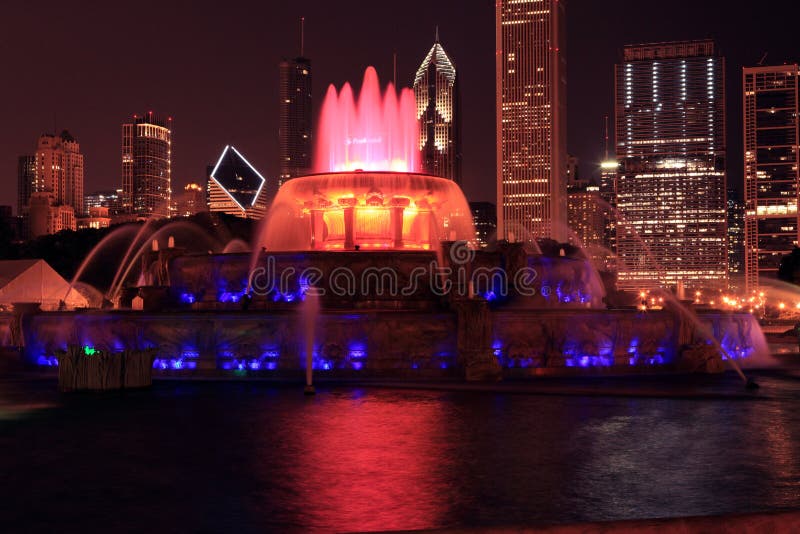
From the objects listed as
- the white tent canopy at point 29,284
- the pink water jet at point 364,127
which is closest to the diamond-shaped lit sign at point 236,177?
the white tent canopy at point 29,284

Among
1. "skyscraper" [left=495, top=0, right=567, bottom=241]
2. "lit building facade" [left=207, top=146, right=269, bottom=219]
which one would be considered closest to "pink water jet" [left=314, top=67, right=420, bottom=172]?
"lit building facade" [left=207, top=146, right=269, bottom=219]

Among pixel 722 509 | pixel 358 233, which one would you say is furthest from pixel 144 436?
pixel 358 233

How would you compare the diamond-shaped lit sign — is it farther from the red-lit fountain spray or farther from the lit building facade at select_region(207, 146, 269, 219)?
the red-lit fountain spray

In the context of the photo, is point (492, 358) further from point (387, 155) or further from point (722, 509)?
point (387, 155)

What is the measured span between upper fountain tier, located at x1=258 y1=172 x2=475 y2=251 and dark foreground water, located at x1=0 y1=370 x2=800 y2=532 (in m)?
14.2

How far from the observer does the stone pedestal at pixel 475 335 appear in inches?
778

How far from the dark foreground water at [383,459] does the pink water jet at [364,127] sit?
19624 millimetres

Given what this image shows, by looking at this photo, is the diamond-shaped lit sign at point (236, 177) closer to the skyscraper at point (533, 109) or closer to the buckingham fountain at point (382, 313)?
the skyscraper at point (533, 109)

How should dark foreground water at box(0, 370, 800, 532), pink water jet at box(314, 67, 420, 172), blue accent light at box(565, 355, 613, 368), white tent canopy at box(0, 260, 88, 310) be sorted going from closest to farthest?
1. dark foreground water at box(0, 370, 800, 532)
2. blue accent light at box(565, 355, 613, 368)
3. pink water jet at box(314, 67, 420, 172)
4. white tent canopy at box(0, 260, 88, 310)

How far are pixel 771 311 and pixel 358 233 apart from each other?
273 ft

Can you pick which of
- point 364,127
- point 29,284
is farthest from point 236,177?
point 364,127

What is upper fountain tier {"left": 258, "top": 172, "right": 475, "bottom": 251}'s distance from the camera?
30000 millimetres

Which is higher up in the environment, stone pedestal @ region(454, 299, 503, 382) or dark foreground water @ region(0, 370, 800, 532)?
stone pedestal @ region(454, 299, 503, 382)

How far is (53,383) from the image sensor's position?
1923cm
